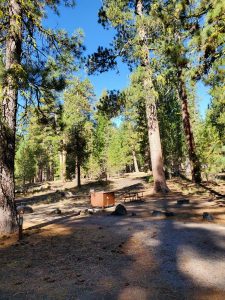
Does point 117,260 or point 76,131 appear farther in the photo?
point 76,131

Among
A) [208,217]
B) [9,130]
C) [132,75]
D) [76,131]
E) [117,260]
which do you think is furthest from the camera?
[76,131]

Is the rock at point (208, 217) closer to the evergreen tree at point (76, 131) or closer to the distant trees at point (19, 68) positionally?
the distant trees at point (19, 68)

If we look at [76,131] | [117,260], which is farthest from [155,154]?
[76,131]

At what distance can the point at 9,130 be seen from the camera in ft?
31.0

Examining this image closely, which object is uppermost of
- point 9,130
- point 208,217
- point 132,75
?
point 132,75

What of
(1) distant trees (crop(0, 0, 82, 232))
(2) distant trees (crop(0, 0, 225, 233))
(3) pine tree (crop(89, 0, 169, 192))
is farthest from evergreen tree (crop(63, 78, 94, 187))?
(1) distant trees (crop(0, 0, 82, 232))

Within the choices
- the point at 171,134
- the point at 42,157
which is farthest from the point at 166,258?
the point at 42,157

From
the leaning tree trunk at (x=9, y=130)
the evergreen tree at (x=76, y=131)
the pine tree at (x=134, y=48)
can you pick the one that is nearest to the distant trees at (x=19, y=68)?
the leaning tree trunk at (x=9, y=130)

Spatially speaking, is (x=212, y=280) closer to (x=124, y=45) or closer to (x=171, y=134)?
(x=124, y=45)

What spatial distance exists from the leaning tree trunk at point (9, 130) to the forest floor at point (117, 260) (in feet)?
2.73

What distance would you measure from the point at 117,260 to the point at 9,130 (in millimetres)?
5612

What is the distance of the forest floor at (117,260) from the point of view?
4.98 metres

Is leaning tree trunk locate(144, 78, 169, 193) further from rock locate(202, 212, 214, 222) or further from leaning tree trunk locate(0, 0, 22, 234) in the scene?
leaning tree trunk locate(0, 0, 22, 234)

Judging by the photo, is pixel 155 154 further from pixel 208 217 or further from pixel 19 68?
pixel 19 68
